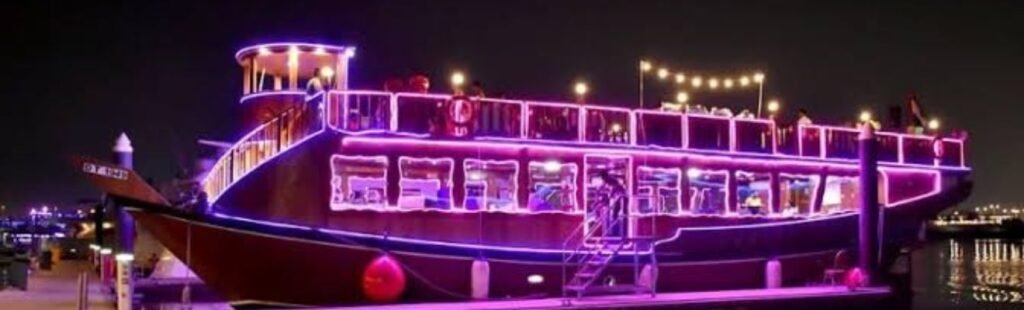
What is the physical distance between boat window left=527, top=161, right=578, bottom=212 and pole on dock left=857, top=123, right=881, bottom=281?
5.50 m

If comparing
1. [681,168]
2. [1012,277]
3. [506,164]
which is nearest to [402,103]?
[506,164]

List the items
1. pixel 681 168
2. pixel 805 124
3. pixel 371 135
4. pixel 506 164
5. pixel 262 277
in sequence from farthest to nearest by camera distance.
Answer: pixel 805 124
pixel 681 168
pixel 506 164
pixel 371 135
pixel 262 277

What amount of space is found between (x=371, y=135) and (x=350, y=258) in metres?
1.94

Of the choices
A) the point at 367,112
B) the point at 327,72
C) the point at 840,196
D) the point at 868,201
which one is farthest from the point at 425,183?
the point at 840,196

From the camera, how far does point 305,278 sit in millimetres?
15875

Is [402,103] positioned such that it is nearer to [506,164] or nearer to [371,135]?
[371,135]

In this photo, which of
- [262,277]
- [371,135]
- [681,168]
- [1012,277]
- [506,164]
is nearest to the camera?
Answer: [262,277]

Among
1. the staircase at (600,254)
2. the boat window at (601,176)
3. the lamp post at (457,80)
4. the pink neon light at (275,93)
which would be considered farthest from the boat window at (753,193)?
the pink neon light at (275,93)

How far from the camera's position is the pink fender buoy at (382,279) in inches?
635

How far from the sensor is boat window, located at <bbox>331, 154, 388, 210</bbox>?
1712 centimetres

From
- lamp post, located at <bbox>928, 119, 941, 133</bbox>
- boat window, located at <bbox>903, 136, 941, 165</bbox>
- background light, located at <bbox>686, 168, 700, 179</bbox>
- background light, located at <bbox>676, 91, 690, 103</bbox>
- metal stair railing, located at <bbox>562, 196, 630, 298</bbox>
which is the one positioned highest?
background light, located at <bbox>676, 91, 690, 103</bbox>

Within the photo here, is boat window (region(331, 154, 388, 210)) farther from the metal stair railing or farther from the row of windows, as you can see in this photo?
the metal stair railing

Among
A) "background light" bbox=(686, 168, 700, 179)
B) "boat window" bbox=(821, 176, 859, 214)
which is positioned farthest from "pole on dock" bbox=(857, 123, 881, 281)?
"background light" bbox=(686, 168, 700, 179)

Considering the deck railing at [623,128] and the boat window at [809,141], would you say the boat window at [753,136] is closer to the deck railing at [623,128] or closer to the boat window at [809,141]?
the deck railing at [623,128]
